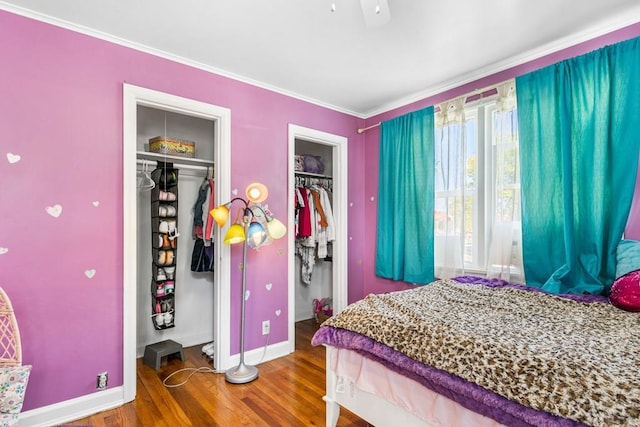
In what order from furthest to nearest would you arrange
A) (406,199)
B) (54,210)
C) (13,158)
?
1. (406,199)
2. (54,210)
3. (13,158)

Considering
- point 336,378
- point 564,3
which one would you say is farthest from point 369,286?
point 564,3

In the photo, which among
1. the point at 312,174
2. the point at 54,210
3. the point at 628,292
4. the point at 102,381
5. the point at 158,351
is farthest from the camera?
the point at 312,174

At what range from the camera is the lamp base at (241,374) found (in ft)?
8.26

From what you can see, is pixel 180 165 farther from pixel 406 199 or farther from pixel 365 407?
pixel 365 407

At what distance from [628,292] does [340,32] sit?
2240mm

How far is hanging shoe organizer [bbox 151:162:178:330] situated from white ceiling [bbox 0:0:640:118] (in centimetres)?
103

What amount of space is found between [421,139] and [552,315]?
2003 mm

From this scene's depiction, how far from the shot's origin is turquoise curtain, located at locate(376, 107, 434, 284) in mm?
3146

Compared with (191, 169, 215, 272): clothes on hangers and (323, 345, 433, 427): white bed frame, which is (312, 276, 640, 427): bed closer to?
(323, 345, 433, 427): white bed frame

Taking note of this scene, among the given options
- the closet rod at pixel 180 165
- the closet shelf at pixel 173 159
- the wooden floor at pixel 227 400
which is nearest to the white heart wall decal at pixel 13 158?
the closet shelf at pixel 173 159

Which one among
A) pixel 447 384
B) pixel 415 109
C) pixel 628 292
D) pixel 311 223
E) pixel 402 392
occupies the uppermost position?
pixel 415 109

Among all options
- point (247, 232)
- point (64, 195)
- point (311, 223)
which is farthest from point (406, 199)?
point (64, 195)

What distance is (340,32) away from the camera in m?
2.22

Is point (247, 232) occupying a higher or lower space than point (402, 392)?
higher
